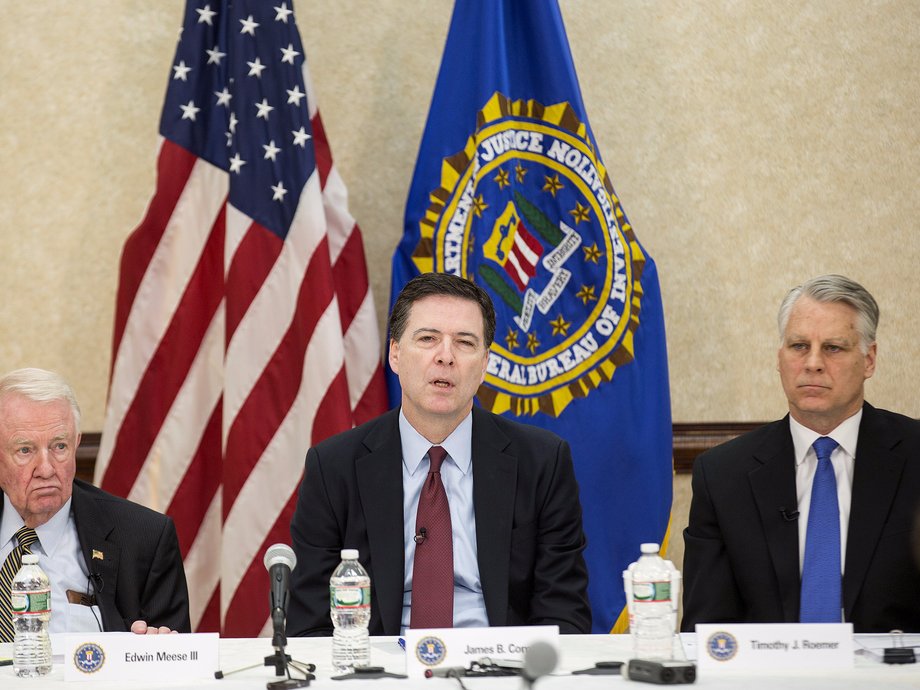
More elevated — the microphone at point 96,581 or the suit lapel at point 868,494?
the suit lapel at point 868,494

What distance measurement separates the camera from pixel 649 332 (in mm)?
4086

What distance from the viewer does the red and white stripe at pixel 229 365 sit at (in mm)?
3908

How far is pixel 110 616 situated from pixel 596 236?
2240mm

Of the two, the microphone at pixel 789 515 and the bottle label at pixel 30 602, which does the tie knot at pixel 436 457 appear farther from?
the bottle label at pixel 30 602

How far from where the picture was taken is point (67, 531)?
2873 mm

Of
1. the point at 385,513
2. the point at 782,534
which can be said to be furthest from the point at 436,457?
the point at 782,534

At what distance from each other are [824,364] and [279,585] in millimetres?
1614

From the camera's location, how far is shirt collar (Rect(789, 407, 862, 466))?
2.88 meters

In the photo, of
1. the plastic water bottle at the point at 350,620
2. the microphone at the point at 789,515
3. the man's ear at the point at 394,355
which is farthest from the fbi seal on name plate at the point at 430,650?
the microphone at the point at 789,515

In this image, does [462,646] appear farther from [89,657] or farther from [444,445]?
[444,445]

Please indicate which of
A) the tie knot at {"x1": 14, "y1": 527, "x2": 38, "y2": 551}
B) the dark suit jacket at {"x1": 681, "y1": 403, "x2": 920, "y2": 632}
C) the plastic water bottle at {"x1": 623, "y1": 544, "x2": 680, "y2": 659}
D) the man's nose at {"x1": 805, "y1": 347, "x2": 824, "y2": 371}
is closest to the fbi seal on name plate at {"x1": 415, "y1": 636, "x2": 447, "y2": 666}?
the plastic water bottle at {"x1": 623, "y1": 544, "x2": 680, "y2": 659}

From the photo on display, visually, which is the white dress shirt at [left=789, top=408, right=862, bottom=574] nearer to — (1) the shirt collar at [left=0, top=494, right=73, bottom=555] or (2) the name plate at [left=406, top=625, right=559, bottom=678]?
(2) the name plate at [left=406, top=625, right=559, bottom=678]

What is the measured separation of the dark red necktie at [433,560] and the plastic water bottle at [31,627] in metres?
0.91

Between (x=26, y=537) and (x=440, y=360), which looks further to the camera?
(x=440, y=360)
